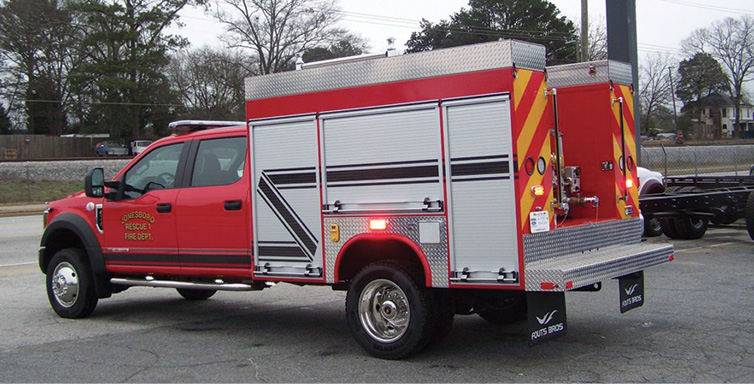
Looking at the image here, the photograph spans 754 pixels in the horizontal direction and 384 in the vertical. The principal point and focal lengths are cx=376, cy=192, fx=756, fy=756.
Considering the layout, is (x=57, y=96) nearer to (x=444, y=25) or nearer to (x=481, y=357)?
(x=444, y=25)

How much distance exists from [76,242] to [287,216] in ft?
11.1

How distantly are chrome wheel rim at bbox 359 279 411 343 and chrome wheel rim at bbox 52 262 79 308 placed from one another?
12.9 feet

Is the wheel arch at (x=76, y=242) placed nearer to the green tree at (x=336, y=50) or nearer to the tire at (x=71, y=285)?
the tire at (x=71, y=285)

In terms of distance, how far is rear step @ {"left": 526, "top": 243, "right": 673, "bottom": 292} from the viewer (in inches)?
214

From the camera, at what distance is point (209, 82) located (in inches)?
2331

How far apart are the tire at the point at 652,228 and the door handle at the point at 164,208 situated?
10.8m

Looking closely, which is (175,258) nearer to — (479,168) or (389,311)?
(389,311)

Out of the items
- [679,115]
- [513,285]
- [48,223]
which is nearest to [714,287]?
[513,285]

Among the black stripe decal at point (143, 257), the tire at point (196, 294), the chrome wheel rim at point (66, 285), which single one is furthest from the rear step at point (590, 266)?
the chrome wheel rim at point (66, 285)

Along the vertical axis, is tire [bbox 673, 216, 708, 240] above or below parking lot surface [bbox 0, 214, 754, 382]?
above

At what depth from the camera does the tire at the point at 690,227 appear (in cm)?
1469

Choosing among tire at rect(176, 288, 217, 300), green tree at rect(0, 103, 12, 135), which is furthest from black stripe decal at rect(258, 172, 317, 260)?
green tree at rect(0, 103, 12, 135)

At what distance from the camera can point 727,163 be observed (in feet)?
121

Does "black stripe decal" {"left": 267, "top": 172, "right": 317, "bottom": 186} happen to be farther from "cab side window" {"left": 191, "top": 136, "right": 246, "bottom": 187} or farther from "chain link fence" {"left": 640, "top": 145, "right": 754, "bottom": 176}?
"chain link fence" {"left": 640, "top": 145, "right": 754, "bottom": 176}
